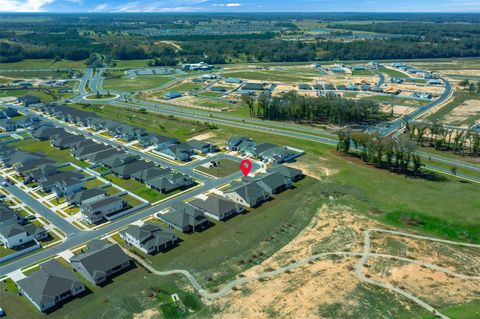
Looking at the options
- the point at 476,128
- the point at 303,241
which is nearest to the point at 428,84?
the point at 476,128

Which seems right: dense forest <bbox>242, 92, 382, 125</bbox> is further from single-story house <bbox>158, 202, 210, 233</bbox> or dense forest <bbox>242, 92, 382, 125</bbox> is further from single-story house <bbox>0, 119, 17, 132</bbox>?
single-story house <bbox>0, 119, 17, 132</bbox>

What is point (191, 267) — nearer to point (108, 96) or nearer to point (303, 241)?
point (303, 241)

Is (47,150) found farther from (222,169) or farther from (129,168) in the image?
(222,169)

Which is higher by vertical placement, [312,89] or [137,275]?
[312,89]

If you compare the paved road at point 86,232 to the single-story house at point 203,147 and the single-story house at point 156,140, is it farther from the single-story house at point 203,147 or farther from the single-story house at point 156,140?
the single-story house at point 156,140

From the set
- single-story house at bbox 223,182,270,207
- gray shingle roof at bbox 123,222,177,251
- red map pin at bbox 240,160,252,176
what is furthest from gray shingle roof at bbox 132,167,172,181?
gray shingle roof at bbox 123,222,177,251

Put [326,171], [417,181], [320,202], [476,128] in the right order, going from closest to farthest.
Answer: [320,202] → [417,181] → [326,171] → [476,128]
